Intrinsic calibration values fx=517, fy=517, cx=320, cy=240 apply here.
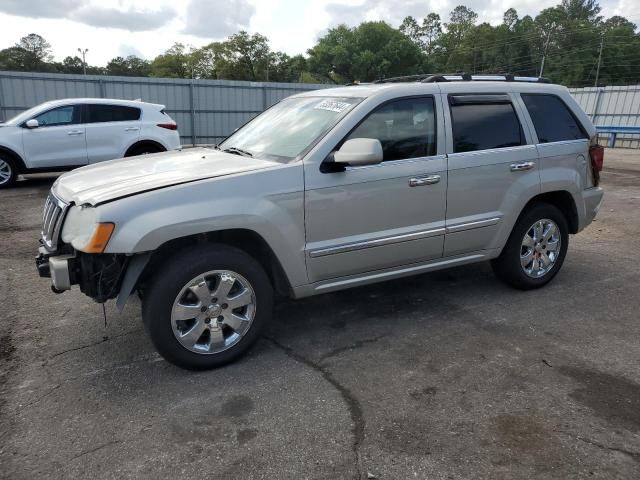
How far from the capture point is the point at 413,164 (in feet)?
12.7

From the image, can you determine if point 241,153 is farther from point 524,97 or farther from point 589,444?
point 589,444

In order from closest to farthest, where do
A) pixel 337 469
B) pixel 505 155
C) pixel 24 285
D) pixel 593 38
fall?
pixel 337 469
pixel 505 155
pixel 24 285
pixel 593 38

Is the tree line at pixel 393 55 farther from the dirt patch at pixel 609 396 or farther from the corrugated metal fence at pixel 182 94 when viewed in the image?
the dirt patch at pixel 609 396

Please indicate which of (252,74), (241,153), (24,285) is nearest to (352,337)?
(241,153)

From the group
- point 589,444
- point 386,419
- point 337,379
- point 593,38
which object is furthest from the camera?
point 593,38

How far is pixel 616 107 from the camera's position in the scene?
2323cm

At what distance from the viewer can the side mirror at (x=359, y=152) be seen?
3365 millimetres

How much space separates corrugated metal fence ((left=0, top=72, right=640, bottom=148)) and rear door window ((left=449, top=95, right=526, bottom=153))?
14.6 m

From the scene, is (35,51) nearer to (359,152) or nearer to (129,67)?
(129,67)

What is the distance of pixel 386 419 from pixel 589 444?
1.03m

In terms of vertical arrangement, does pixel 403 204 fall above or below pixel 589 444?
above

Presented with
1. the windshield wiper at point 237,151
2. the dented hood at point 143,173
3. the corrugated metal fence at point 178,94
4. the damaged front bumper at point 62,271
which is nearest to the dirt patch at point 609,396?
the dented hood at point 143,173

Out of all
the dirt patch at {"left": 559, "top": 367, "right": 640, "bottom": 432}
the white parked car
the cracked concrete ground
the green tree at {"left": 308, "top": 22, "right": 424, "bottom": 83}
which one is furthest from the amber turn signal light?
the green tree at {"left": 308, "top": 22, "right": 424, "bottom": 83}

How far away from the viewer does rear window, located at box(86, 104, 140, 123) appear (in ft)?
33.6
